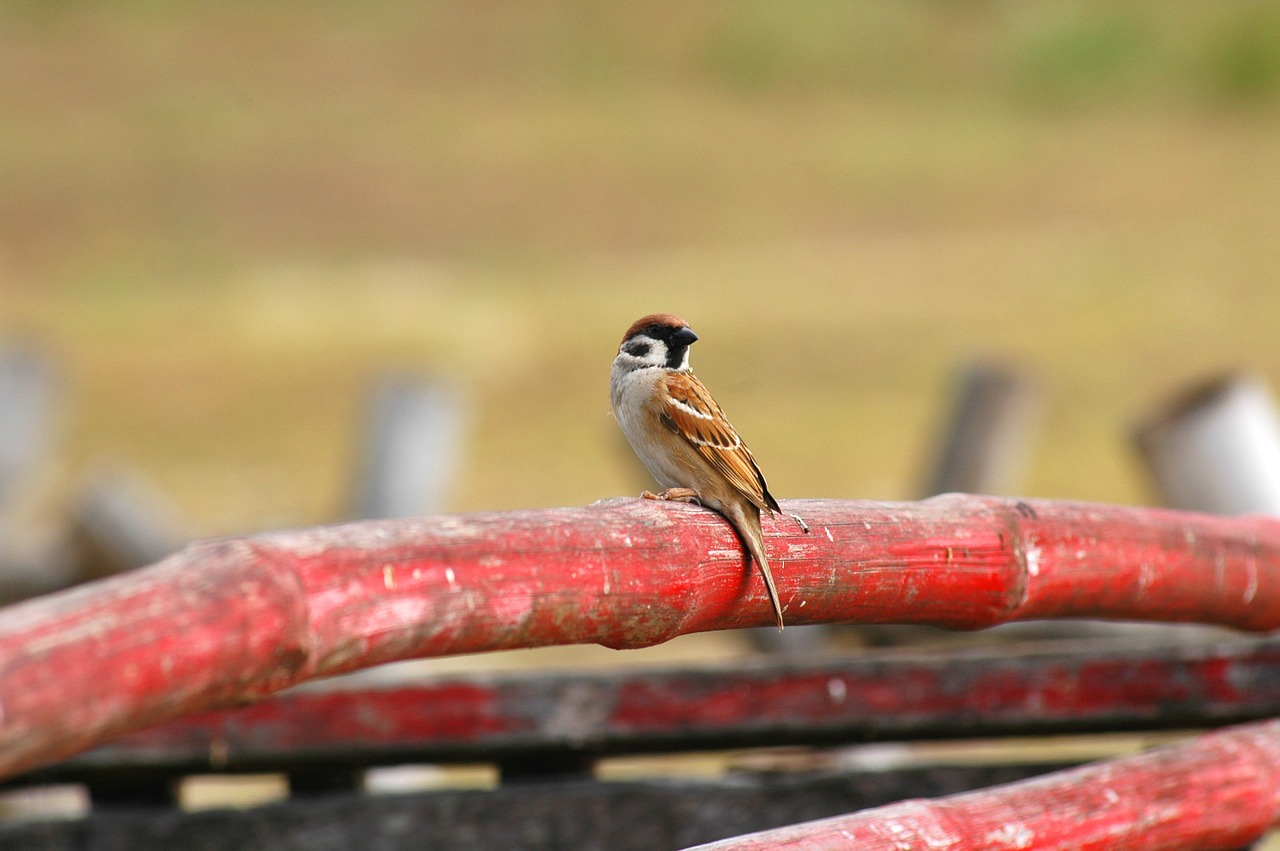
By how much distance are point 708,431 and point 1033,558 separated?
62 centimetres

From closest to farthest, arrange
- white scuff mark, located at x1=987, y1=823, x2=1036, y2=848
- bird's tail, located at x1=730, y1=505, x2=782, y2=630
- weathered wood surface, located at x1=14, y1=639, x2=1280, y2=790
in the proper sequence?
bird's tail, located at x1=730, y1=505, x2=782, y2=630, white scuff mark, located at x1=987, y1=823, x2=1036, y2=848, weathered wood surface, located at x1=14, y1=639, x2=1280, y2=790

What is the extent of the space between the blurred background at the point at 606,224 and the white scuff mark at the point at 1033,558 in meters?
3.77

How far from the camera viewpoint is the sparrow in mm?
2754

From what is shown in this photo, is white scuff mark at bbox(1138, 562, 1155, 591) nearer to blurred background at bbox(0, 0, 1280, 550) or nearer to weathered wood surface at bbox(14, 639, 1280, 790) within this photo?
weathered wood surface at bbox(14, 639, 1280, 790)

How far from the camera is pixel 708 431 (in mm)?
3035

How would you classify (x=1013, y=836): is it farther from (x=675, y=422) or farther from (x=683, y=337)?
(x=683, y=337)


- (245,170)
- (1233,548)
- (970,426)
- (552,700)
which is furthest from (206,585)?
(245,170)

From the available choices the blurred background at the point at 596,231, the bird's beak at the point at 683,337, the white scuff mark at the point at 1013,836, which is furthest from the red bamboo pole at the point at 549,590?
the blurred background at the point at 596,231

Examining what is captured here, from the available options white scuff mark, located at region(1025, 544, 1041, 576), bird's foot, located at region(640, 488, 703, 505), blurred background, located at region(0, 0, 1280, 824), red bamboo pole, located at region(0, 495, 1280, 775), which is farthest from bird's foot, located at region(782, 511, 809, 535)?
blurred background, located at region(0, 0, 1280, 824)

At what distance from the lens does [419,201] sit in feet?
85.9

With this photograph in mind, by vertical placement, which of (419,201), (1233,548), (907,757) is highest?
(419,201)

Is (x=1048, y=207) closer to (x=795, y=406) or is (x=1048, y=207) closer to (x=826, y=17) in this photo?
(x=795, y=406)

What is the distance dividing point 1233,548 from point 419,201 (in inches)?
934

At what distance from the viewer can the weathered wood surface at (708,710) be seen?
3.28 m
